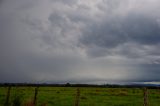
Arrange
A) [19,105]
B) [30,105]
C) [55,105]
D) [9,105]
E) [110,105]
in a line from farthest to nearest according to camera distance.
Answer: [110,105] → [55,105] → [9,105] → [19,105] → [30,105]

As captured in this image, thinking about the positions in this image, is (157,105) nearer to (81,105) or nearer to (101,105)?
(101,105)

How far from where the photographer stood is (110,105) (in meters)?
37.2

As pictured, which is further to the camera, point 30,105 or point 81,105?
point 81,105

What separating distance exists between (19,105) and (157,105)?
22218 mm

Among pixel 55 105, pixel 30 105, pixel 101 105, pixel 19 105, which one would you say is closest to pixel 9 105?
pixel 19 105

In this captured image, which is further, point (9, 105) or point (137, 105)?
point (137, 105)

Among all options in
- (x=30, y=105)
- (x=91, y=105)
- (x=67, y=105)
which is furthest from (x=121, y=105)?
(x=30, y=105)

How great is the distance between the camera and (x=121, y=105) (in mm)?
36875

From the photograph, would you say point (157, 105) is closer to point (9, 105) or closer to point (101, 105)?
point (101, 105)

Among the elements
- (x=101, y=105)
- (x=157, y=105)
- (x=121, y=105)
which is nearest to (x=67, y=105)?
(x=101, y=105)

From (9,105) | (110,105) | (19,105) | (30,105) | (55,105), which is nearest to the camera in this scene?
(30,105)

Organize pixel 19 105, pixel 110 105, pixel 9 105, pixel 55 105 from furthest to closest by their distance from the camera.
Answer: pixel 110 105
pixel 55 105
pixel 9 105
pixel 19 105

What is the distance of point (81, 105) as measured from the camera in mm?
35094

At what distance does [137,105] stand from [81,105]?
6886mm
